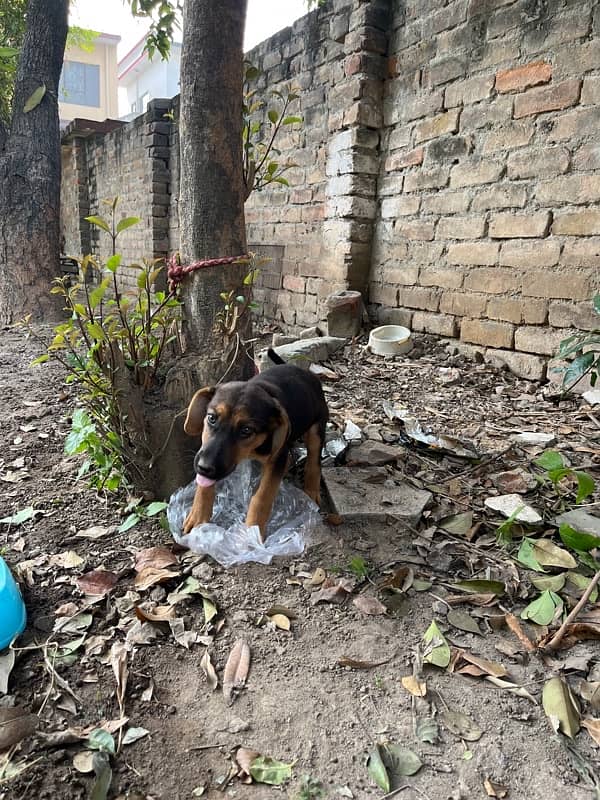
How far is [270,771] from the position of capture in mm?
1301

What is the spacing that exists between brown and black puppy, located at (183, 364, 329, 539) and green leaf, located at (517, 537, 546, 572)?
0.89m

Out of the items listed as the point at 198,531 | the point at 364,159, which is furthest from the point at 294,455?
the point at 364,159

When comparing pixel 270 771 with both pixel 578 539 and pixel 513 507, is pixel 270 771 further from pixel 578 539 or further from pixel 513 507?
pixel 513 507

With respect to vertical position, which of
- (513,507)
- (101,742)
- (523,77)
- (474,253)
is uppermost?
(523,77)

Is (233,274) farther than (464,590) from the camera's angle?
Yes

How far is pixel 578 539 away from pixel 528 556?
19 cm

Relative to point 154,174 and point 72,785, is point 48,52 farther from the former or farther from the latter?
point 72,785

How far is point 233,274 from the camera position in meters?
2.55

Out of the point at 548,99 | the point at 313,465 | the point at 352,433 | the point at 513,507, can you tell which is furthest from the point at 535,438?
the point at 548,99

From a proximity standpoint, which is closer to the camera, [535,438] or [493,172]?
[535,438]

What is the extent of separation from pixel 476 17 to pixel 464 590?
4494 mm

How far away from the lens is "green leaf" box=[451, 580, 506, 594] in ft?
6.18

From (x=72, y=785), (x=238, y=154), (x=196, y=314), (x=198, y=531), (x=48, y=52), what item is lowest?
(x=72, y=785)

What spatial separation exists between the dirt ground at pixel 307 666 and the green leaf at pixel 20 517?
0.03 meters
